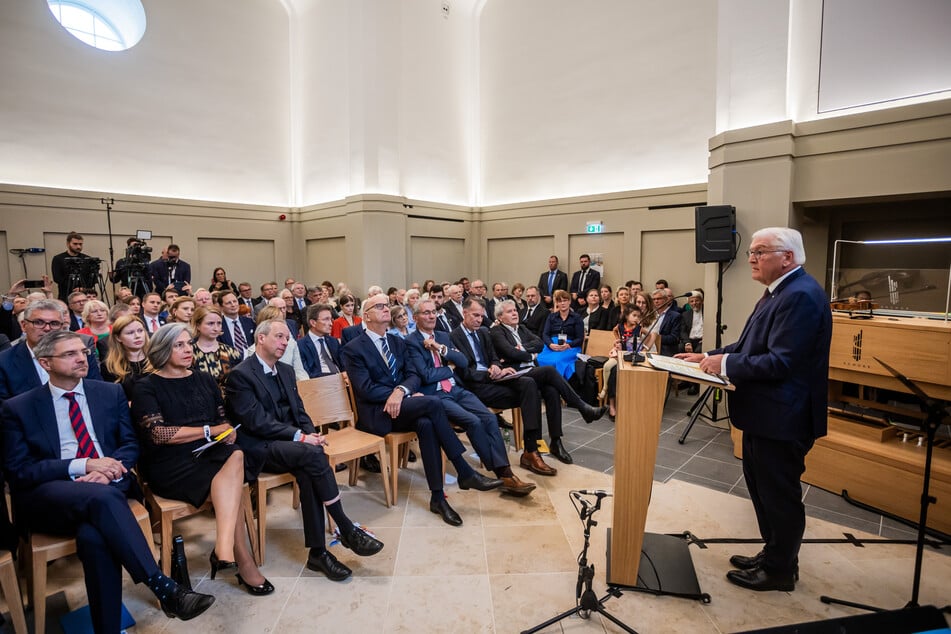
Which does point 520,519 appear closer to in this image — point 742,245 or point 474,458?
point 474,458

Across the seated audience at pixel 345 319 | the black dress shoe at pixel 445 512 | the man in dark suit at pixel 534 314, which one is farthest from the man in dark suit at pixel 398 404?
the man in dark suit at pixel 534 314

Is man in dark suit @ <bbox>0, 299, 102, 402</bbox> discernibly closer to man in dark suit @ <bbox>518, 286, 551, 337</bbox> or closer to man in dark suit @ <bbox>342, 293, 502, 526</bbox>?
man in dark suit @ <bbox>342, 293, 502, 526</bbox>

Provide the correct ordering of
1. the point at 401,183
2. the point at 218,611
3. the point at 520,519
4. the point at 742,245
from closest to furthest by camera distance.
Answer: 1. the point at 218,611
2. the point at 520,519
3. the point at 742,245
4. the point at 401,183

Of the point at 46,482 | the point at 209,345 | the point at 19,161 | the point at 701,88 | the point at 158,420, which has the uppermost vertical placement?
the point at 701,88

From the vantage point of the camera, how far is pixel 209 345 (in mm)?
3188

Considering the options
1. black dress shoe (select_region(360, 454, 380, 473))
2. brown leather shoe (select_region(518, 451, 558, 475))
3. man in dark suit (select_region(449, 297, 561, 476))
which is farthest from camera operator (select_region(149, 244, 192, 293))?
brown leather shoe (select_region(518, 451, 558, 475))

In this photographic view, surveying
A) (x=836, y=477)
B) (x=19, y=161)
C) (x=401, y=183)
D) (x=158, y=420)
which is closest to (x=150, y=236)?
(x=19, y=161)

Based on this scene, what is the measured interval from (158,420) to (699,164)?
702cm

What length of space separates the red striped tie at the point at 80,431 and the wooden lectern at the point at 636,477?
233 centimetres

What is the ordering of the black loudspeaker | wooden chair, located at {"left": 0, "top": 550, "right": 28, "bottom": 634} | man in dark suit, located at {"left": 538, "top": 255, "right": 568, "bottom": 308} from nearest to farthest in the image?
1. wooden chair, located at {"left": 0, "top": 550, "right": 28, "bottom": 634}
2. the black loudspeaker
3. man in dark suit, located at {"left": 538, "top": 255, "right": 568, "bottom": 308}

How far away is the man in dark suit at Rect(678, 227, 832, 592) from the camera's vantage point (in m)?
2.08

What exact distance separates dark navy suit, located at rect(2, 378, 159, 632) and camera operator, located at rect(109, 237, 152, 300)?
5075mm

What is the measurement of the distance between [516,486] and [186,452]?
6.28ft

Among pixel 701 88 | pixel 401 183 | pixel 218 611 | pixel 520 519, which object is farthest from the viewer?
pixel 401 183
